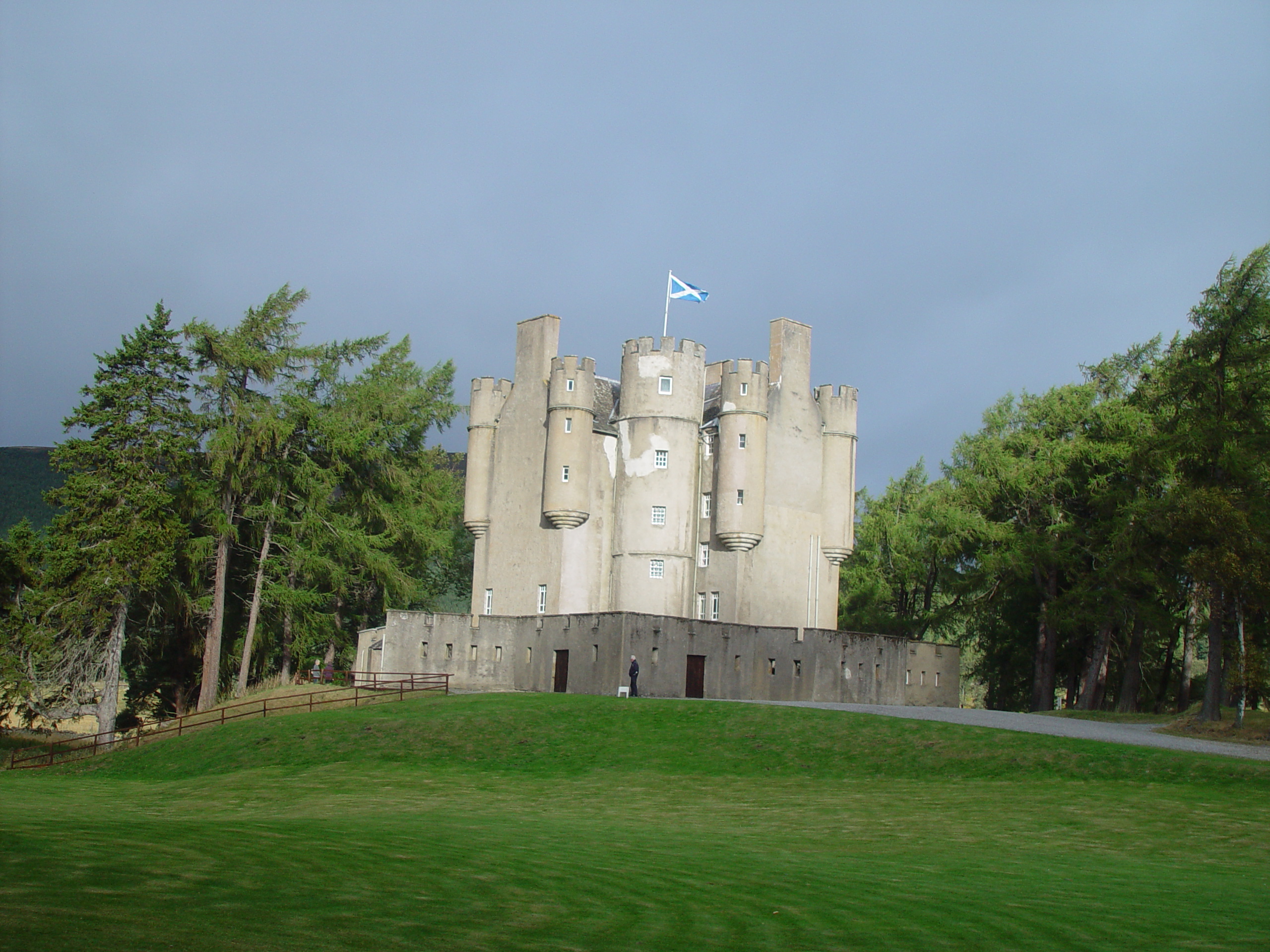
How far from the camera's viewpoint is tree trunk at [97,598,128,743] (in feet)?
152

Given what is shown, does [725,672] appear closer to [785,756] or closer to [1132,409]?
[785,756]

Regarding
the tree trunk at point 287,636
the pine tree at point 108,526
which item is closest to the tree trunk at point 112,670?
the pine tree at point 108,526

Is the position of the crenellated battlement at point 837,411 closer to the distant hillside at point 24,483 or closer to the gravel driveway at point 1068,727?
the gravel driveway at point 1068,727

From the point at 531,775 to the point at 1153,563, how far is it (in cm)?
2839

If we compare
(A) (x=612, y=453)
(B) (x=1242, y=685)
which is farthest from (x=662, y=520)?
(B) (x=1242, y=685)

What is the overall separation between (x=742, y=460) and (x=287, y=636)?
2379cm

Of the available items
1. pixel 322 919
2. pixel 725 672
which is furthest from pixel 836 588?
pixel 322 919

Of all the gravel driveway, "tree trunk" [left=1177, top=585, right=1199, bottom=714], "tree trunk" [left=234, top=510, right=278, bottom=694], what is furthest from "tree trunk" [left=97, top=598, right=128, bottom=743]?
"tree trunk" [left=1177, top=585, right=1199, bottom=714]

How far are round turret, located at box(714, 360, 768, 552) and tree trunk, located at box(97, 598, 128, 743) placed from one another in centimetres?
2511

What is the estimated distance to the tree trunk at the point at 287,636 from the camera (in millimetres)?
54781

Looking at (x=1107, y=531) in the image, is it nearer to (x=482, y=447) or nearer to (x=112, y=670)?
(x=482, y=447)

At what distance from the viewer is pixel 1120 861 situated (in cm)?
1673

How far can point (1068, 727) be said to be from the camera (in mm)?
34125

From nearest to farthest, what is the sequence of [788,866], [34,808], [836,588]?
[788,866]
[34,808]
[836,588]
